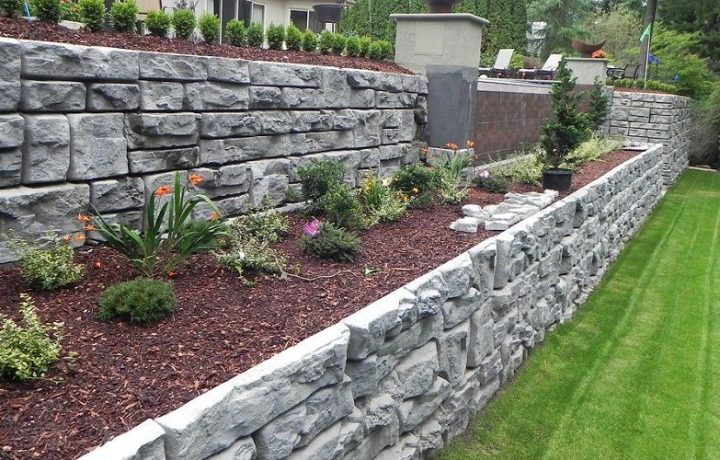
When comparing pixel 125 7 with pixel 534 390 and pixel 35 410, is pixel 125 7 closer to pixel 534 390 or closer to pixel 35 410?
pixel 35 410

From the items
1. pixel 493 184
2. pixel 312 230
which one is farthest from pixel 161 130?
pixel 493 184

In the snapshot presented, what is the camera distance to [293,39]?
19.6ft

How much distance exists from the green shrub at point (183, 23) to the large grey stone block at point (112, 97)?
3.88ft

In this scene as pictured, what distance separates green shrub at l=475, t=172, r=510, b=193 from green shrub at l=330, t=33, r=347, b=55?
2.20 meters

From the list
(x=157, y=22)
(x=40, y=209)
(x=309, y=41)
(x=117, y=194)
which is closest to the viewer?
(x=40, y=209)

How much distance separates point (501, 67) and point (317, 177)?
1348 cm

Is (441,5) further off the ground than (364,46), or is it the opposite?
(441,5)

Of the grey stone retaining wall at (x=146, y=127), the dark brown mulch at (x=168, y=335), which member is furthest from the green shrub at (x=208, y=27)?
the dark brown mulch at (x=168, y=335)

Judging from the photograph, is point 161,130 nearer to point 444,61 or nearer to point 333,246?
point 333,246

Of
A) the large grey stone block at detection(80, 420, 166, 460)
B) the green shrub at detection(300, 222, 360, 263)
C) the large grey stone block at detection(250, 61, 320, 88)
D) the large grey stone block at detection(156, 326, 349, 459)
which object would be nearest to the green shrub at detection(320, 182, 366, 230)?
the green shrub at detection(300, 222, 360, 263)

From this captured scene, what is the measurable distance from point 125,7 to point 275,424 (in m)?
3.31

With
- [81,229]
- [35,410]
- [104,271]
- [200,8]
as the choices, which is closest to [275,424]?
[35,410]

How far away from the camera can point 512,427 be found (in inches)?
167

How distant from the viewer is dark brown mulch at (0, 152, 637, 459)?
2.20 m
